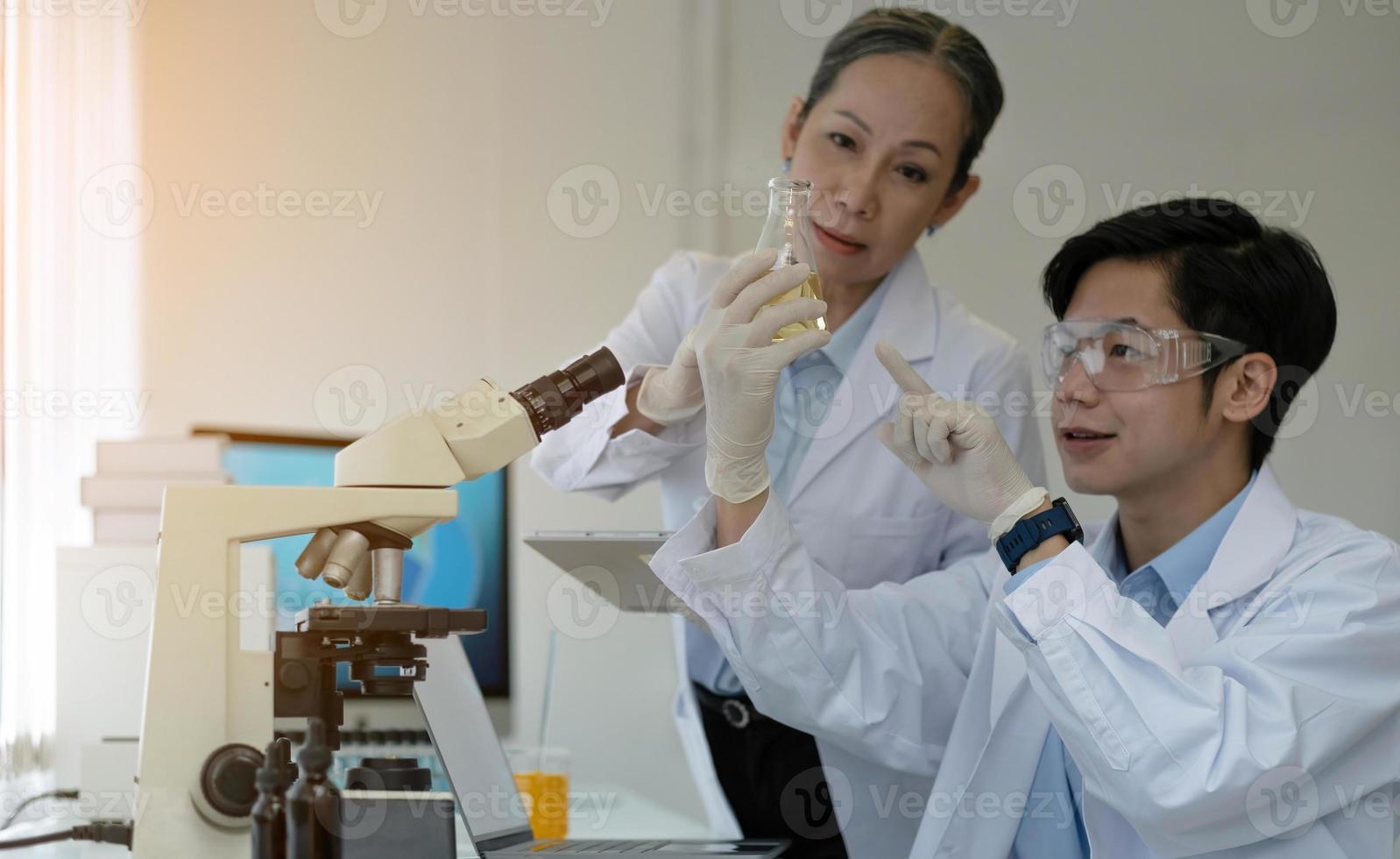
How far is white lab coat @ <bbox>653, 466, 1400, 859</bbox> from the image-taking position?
1292 millimetres

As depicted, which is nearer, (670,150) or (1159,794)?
(1159,794)

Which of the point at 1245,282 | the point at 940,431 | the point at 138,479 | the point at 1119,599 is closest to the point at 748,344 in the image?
the point at 940,431

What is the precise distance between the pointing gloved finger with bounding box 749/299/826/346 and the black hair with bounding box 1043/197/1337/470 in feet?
1.89

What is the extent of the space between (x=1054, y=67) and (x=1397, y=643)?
222cm

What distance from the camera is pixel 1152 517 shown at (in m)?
1.67

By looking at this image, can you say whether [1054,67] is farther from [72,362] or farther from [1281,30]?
[72,362]

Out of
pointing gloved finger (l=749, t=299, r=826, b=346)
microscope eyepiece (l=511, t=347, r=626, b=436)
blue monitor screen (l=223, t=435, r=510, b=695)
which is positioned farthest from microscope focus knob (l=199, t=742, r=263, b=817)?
blue monitor screen (l=223, t=435, r=510, b=695)

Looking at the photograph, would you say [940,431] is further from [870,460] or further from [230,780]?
[230,780]

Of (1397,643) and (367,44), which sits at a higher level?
(367,44)

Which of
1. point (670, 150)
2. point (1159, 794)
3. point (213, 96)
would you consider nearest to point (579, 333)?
point (670, 150)

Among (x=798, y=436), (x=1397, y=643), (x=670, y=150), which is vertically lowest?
(x=1397, y=643)

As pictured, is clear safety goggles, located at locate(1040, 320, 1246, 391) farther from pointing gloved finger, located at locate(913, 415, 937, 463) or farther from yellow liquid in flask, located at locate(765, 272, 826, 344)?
yellow liquid in flask, located at locate(765, 272, 826, 344)

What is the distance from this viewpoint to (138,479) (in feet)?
8.37

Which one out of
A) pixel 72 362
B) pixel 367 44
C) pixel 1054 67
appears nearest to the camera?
pixel 72 362
